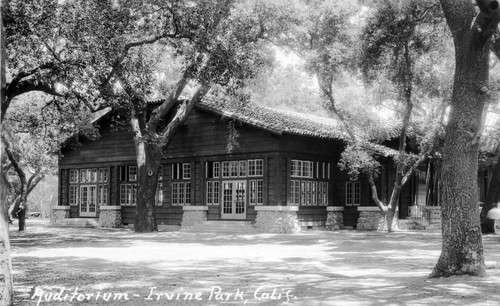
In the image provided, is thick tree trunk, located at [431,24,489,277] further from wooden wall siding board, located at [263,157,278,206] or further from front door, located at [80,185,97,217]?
front door, located at [80,185,97,217]

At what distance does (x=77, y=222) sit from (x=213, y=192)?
9.19 metres

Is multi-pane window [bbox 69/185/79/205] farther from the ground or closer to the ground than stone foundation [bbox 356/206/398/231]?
farther from the ground

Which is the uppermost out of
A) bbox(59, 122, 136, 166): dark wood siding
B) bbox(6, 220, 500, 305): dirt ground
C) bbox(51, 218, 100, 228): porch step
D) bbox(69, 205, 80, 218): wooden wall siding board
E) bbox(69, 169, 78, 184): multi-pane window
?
bbox(59, 122, 136, 166): dark wood siding

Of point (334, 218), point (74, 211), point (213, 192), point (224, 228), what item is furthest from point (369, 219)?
point (74, 211)

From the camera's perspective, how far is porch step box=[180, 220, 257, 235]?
26.6m

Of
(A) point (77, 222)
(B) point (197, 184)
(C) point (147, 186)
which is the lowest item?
(A) point (77, 222)

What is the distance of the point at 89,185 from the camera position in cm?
3447

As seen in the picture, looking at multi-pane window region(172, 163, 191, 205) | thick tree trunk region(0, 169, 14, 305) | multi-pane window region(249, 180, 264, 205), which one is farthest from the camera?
multi-pane window region(172, 163, 191, 205)

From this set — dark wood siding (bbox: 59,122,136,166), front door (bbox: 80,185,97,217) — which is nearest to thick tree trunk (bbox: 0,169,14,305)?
dark wood siding (bbox: 59,122,136,166)

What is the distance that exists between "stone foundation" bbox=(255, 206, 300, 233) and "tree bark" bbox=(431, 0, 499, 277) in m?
15.6

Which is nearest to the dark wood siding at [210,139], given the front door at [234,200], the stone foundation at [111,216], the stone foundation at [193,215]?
the front door at [234,200]

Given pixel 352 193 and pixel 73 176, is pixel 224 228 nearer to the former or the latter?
pixel 352 193

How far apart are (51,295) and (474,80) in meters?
7.72

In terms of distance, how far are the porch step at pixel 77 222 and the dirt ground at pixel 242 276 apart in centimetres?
1459
